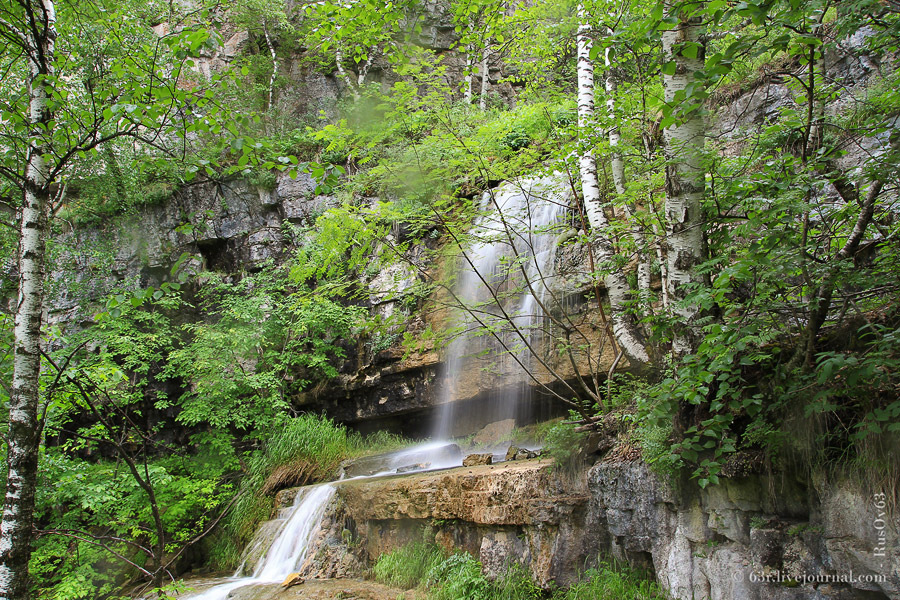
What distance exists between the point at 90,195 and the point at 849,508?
14908 mm

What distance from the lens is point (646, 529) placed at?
13.0 feet

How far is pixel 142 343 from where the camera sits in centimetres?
995

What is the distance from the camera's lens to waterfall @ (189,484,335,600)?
621 centimetres

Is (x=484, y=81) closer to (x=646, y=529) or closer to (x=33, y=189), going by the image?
(x=646, y=529)

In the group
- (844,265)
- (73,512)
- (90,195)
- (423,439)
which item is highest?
(90,195)

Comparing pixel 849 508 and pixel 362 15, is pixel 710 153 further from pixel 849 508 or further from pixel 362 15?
pixel 362 15

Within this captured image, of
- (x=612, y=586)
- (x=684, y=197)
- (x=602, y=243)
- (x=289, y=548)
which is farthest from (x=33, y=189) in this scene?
(x=289, y=548)

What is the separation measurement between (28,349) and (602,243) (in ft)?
14.6

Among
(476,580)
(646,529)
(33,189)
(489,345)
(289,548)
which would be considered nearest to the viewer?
(33,189)

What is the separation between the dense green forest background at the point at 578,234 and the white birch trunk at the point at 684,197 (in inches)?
0.7

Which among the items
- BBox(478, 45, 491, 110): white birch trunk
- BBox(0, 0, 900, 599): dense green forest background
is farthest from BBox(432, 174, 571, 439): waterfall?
BBox(478, 45, 491, 110): white birch trunk

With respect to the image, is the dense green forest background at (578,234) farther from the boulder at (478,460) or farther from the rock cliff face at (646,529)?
the boulder at (478,460)

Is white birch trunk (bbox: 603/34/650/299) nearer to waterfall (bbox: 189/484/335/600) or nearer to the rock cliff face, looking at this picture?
the rock cliff face

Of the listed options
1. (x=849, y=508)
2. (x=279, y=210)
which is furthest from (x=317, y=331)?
(x=849, y=508)
